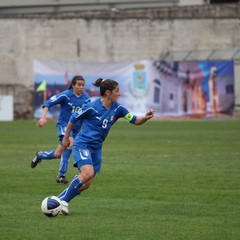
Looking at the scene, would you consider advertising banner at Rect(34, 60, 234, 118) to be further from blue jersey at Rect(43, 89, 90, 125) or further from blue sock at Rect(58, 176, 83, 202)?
blue sock at Rect(58, 176, 83, 202)

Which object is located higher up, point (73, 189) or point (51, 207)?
point (73, 189)

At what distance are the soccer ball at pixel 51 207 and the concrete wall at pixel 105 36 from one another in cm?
4051

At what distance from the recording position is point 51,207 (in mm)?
12094

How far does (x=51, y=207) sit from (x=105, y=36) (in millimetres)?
42780

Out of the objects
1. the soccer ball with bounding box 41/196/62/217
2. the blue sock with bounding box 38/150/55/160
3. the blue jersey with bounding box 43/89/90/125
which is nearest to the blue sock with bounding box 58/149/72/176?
the blue sock with bounding box 38/150/55/160

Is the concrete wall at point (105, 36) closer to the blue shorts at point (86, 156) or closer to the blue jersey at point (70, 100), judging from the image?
the blue jersey at point (70, 100)

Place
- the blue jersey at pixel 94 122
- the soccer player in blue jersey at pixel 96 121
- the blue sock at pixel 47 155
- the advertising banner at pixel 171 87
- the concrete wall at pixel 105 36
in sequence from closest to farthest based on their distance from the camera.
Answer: the soccer player in blue jersey at pixel 96 121 → the blue jersey at pixel 94 122 → the blue sock at pixel 47 155 → the advertising banner at pixel 171 87 → the concrete wall at pixel 105 36

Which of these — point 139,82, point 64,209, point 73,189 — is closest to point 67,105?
point 73,189

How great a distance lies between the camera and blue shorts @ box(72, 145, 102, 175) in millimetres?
12523

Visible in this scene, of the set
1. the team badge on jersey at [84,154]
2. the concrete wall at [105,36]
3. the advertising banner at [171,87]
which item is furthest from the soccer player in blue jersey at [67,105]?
the concrete wall at [105,36]

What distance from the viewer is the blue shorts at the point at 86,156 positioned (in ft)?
41.1

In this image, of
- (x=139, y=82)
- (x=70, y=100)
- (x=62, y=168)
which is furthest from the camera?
(x=139, y=82)

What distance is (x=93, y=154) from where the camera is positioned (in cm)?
1281

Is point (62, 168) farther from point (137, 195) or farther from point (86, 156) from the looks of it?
point (86, 156)
